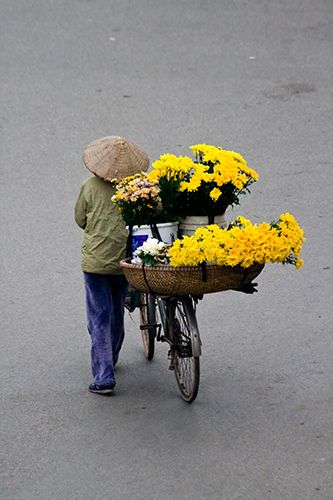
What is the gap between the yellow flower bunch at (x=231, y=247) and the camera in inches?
257

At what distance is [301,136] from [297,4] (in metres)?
4.06

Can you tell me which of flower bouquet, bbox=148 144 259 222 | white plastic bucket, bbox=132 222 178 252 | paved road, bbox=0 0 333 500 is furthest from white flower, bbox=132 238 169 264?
paved road, bbox=0 0 333 500

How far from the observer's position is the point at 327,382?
7.56m

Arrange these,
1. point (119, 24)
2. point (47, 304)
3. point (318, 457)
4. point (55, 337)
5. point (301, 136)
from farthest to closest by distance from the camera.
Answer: point (119, 24)
point (301, 136)
point (47, 304)
point (55, 337)
point (318, 457)

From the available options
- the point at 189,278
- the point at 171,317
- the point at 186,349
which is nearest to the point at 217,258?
the point at 189,278

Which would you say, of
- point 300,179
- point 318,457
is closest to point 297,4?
point 300,179

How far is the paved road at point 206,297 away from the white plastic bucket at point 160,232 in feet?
3.64

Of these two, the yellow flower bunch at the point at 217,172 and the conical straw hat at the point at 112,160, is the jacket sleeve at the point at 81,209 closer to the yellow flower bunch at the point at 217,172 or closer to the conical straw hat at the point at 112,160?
the conical straw hat at the point at 112,160

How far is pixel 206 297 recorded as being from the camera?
30.1ft

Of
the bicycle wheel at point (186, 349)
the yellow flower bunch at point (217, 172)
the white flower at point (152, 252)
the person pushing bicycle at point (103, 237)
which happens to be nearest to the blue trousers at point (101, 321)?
the person pushing bicycle at point (103, 237)

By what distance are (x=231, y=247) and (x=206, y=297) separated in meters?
2.66

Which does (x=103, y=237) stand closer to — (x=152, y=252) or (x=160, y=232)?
(x=160, y=232)

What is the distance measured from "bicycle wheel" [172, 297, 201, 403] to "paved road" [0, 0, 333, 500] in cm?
13

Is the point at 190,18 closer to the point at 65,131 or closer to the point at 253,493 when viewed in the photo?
the point at 65,131
